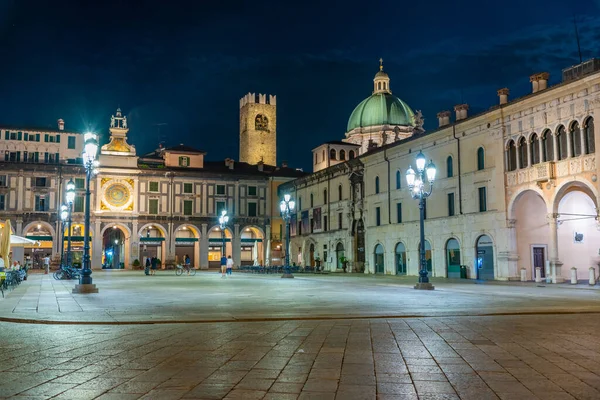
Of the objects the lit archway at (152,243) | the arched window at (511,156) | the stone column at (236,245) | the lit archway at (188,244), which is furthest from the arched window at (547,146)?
the lit archway at (152,243)

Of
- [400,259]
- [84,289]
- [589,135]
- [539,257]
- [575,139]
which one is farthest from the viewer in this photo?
[400,259]

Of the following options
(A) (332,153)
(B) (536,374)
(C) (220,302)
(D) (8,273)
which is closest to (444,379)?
(B) (536,374)

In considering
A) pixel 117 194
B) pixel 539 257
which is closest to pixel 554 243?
pixel 539 257

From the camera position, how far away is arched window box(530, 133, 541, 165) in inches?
1454

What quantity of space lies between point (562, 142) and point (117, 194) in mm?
54265

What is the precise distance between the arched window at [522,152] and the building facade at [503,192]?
2.4 inches

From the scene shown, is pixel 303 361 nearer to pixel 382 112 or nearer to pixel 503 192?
pixel 503 192

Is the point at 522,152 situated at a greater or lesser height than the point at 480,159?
lesser

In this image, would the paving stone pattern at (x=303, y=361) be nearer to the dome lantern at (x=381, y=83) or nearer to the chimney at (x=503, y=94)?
the chimney at (x=503, y=94)

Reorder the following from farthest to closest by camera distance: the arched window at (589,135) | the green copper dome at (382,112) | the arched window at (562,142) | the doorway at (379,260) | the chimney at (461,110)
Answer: the green copper dome at (382,112) → the doorway at (379,260) → the chimney at (461,110) → the arched window at (562,142) → the arched window at (589,135)

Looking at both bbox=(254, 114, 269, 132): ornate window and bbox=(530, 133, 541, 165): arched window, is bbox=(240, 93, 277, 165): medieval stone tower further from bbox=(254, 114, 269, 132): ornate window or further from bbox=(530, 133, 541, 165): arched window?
bbox=(530, 133, 541, 165): arched window

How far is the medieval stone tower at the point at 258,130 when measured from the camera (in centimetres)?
11162

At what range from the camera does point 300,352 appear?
1000 centimetres

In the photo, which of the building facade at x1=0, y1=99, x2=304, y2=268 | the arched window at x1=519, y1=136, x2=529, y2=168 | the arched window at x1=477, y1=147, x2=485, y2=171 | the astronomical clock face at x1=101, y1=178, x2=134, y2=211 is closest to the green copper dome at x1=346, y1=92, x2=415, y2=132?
the building facade at x1=0, y1=99, x2=304, y2=268
